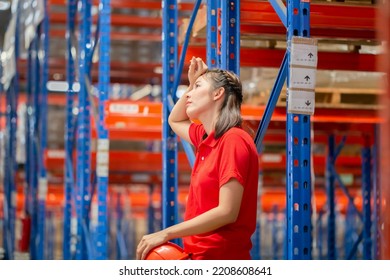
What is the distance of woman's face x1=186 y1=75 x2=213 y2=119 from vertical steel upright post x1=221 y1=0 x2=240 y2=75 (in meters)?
0.97

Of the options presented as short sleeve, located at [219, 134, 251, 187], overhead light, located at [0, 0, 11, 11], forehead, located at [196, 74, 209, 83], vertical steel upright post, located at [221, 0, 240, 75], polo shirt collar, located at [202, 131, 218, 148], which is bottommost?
short sleeve, located at [219, 134, 251, 187]

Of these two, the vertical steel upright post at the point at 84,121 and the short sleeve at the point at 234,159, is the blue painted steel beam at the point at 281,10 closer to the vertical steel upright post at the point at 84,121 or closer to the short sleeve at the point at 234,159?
the short sleeve at the point at 234,159

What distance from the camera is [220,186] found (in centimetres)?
368

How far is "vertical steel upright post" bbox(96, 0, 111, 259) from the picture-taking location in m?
6.93

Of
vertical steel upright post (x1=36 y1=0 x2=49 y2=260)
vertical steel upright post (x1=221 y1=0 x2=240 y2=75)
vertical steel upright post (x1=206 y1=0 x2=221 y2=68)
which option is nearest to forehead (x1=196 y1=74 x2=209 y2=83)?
vertical steel upright post (x1=221 y1=0 x2=240 y2=75)

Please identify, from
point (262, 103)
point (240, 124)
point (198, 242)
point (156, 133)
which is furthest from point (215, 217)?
point (156, 133)

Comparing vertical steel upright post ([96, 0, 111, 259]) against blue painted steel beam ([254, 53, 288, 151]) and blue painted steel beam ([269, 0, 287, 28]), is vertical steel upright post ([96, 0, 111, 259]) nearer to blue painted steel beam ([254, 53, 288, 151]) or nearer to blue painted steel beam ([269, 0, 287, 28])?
blue painted steel beam ([254, 53, 288, 151])

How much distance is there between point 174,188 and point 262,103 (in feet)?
9.07

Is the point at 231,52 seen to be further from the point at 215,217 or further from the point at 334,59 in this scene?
the point at 334,59

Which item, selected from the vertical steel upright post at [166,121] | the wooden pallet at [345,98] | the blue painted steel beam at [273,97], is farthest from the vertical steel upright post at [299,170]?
the wooden pallet at [345,98]

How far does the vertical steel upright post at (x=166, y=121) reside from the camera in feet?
20.8

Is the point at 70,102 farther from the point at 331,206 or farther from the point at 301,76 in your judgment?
the point at 301,76

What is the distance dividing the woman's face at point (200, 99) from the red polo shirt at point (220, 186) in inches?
7.2

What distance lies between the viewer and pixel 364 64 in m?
7.32
